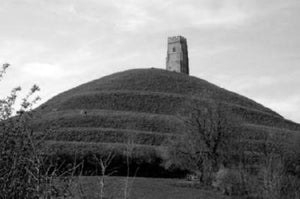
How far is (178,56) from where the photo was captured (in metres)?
135

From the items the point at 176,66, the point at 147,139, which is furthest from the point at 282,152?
the point at 176,66

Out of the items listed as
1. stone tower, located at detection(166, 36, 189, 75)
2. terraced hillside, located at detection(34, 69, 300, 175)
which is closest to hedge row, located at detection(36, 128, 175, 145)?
terraced hillside, located at detection(34, 69, 300, 175)

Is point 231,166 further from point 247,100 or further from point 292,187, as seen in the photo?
point 247,100

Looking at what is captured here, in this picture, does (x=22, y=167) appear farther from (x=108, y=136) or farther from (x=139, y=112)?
(x=139, y=112)

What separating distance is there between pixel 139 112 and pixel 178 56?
137ft

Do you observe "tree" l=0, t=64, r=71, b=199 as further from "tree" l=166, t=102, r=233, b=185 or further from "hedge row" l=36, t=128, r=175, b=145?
"hedge row" l=36, t=128, r=175, b=145

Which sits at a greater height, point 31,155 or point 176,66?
point 176,66

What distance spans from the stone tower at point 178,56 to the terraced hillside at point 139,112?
10.8m

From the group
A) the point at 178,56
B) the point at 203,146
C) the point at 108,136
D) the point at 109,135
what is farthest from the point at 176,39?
the point at 203,146

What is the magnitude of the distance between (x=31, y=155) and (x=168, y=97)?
326ft

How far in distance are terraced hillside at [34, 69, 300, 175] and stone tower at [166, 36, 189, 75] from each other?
10.8m

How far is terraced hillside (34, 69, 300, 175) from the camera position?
7438 centimetres

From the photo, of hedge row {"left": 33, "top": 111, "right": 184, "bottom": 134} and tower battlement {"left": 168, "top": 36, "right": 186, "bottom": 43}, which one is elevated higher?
tower battlement {"left": 168, "top": 36, "right": 186, "bottom": 43}

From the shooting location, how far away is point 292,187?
1540 inches
